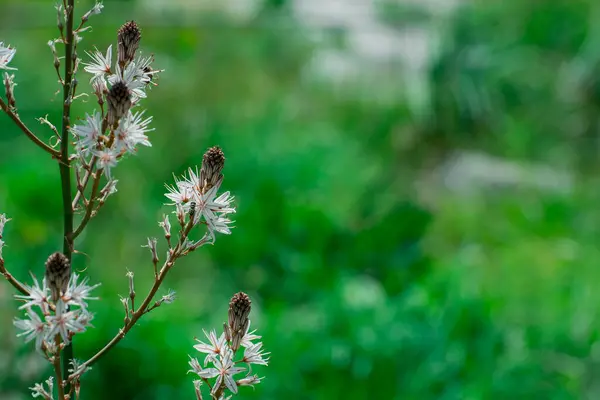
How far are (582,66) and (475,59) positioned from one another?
1.19ft

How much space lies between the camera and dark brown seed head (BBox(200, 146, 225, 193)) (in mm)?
424

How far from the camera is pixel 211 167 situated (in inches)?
16.7

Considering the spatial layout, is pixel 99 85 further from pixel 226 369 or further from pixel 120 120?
pixel 226 369

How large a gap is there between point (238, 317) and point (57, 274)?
10cm

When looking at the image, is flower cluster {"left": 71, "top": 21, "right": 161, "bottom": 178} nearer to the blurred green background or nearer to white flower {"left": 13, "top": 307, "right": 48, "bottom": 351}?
white flower {"left": 13, "top": 307, "right": 48, "bottom": 351}

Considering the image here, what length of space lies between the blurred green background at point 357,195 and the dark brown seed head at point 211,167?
0.35 meters

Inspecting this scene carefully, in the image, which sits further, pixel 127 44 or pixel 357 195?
pixel 357 195

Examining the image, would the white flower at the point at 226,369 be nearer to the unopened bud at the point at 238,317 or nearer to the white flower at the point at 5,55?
the unopened bud at the point at 238,317

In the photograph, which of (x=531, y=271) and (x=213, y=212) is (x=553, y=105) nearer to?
(x=531, y=271)

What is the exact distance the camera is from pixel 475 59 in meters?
2.98

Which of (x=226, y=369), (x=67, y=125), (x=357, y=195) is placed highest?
(x=357, y=195)

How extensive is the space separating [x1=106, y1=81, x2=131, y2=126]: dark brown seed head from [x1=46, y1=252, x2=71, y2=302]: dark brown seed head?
0.07 meters

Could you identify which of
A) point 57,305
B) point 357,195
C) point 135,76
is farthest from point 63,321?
point 357,195

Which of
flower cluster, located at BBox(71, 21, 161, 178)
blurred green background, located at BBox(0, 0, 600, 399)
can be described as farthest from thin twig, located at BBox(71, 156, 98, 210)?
blurred green background, located at BBox(0, 0, 600, 399)
